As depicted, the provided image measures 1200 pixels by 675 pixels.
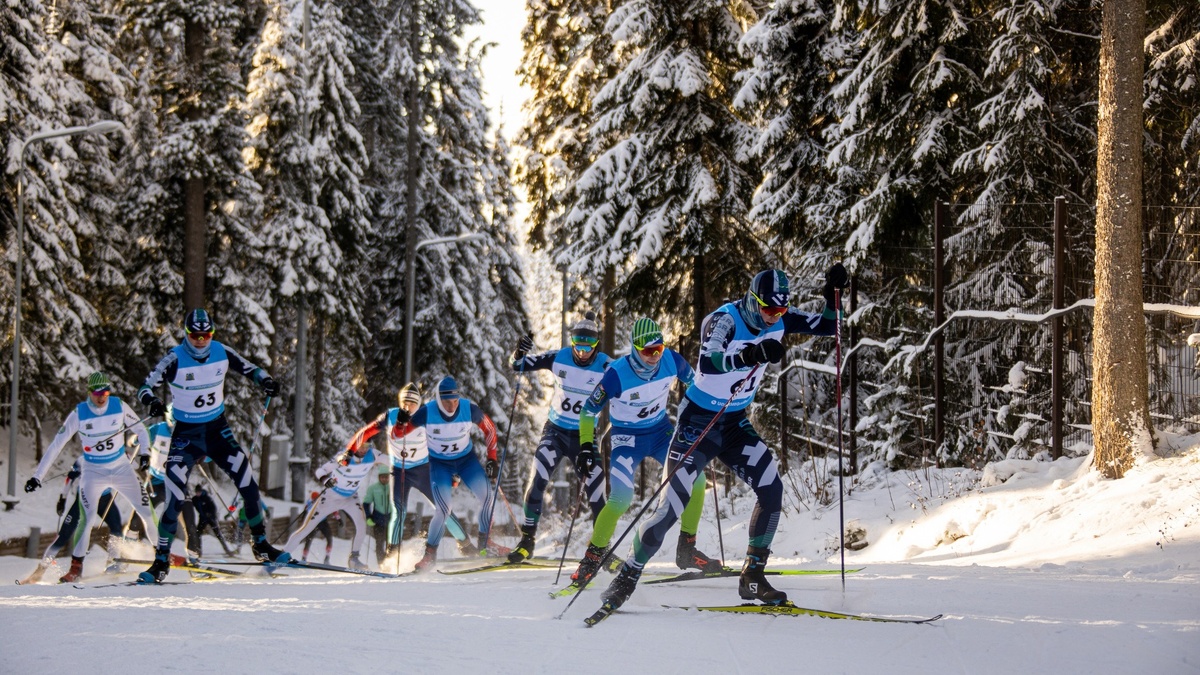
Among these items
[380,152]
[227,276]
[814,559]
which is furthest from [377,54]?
[814,559]

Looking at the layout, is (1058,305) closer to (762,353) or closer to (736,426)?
(736,426)

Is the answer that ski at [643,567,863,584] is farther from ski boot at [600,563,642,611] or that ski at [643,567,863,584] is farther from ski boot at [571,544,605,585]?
ski boot at [600,563,642,611]

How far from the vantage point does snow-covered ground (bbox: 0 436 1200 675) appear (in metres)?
5.16

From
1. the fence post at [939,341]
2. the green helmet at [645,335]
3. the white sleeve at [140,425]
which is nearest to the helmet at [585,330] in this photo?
the green helmet at [645,335]

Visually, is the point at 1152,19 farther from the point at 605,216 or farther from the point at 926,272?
the point at 605,216

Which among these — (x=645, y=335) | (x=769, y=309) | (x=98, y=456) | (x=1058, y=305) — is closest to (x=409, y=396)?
(x=98, y=456)

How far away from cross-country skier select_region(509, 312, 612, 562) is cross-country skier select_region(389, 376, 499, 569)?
850 millimetres

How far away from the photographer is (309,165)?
26.9 m

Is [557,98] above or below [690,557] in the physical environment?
above

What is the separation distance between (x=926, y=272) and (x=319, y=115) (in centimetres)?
1869

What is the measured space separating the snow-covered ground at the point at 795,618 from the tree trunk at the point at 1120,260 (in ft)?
1.44

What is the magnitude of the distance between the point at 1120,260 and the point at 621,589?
5989mm

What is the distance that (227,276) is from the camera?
986 inches

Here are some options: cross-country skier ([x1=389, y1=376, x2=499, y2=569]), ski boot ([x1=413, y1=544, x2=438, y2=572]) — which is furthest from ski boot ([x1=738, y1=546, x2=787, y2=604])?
cross-country skier ([x1=389, y1=376, x2=499, y2=569])
